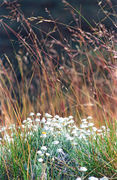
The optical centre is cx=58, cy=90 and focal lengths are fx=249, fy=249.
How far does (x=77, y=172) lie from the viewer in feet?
4.91

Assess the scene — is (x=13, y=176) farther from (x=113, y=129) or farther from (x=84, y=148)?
(x=113, y=129)

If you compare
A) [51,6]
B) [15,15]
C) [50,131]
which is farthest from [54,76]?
[51,6]

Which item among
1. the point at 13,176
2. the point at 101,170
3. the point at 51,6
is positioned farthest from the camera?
the point at 51,6

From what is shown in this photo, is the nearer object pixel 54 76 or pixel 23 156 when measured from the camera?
pixel 23 156

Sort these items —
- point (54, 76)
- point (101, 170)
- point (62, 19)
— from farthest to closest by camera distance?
point (62, 19) < point (54, 76) < point (101, 170)

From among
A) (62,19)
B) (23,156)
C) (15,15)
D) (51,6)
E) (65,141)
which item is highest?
(51,6)

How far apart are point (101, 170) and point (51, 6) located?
2970 millimetres

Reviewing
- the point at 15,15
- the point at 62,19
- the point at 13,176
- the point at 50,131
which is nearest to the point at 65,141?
the point at 50,131

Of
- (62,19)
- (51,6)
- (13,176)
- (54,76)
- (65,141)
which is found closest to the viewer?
(13,176)

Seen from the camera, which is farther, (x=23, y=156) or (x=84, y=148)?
(x=84, y=148)

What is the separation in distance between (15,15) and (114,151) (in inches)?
49.3

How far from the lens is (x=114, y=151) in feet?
4.92

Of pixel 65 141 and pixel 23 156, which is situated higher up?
pixel 65 141

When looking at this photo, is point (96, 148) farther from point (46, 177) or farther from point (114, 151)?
point (46, 177)
